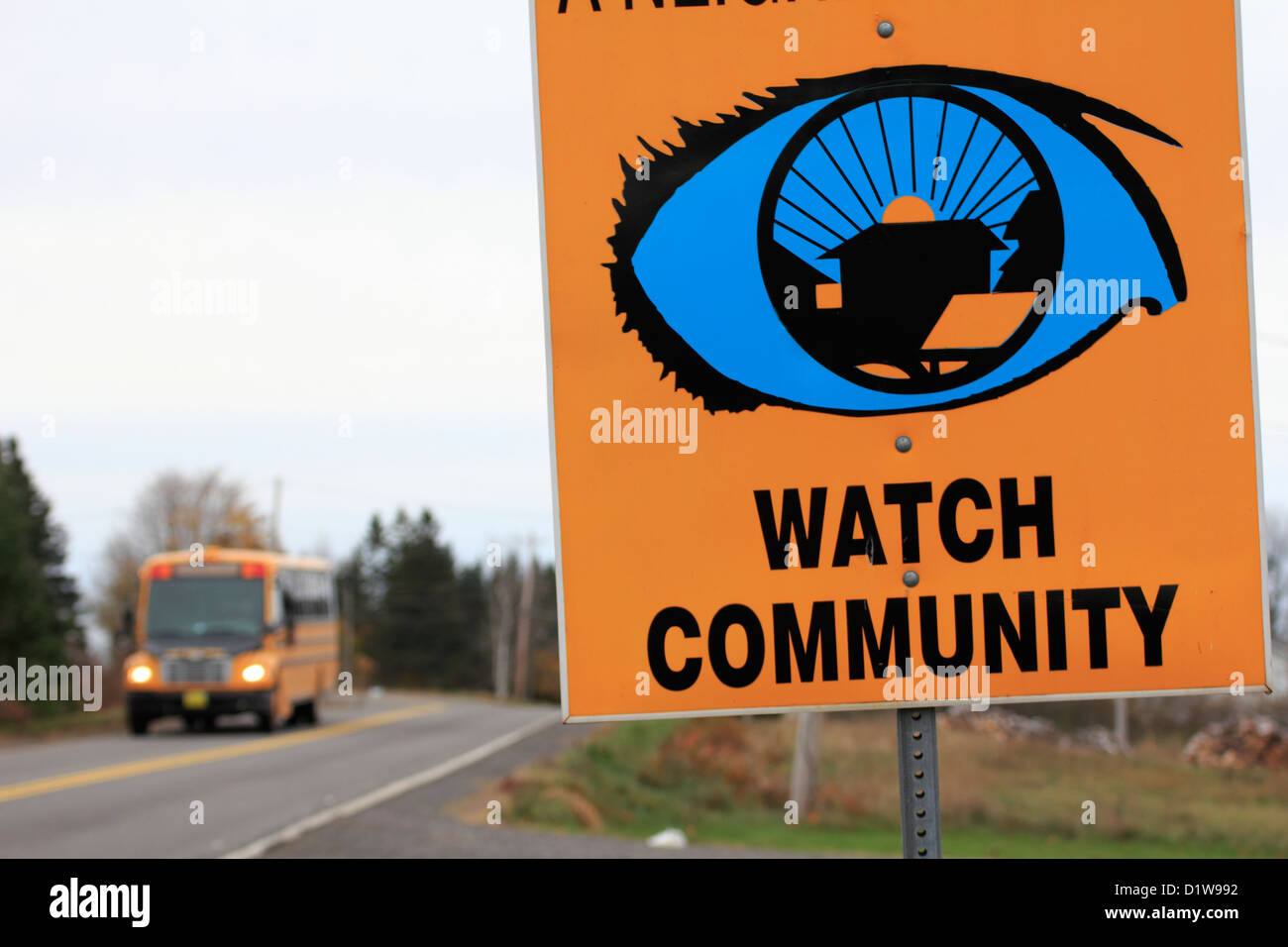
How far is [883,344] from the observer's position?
227cm

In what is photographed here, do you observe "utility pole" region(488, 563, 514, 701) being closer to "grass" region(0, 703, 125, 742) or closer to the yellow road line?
"grass" region(0, 703, 125, 742)

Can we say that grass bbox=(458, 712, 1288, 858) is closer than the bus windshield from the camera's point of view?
Yes

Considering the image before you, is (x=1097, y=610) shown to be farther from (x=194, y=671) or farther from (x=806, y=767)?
(x=194, y=671)

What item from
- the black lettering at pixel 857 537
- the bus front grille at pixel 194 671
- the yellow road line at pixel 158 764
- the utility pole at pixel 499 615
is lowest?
the utility pole at pixel 499 615

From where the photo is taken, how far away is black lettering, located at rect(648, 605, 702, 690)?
7.34 ft

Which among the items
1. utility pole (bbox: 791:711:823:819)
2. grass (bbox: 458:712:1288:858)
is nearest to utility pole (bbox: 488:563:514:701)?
grass (bbox: 458:712:1288:858)

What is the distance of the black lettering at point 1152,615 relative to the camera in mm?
2227

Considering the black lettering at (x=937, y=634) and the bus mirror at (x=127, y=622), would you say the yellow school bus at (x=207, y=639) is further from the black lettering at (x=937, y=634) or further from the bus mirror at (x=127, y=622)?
the black lettering at (x=937, y=634)

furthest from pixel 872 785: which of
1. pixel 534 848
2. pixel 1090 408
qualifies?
pixel 1090 408

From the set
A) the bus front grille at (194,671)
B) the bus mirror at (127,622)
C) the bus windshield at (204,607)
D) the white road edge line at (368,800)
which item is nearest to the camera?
the white road edge line at (368,800)

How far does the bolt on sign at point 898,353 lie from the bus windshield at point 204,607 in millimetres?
22601

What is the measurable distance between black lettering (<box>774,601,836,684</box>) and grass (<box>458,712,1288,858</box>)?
8337 millimetres

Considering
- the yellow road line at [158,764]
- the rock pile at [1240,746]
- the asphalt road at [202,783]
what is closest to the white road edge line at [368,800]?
the asphalt road at [202,783]

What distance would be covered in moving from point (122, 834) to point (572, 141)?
11001 millimetres
